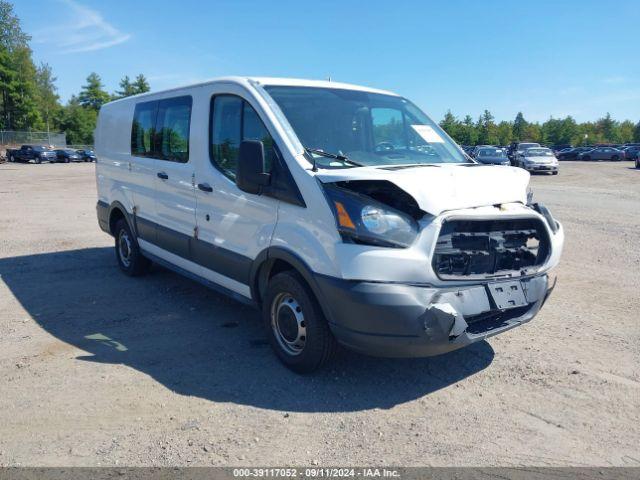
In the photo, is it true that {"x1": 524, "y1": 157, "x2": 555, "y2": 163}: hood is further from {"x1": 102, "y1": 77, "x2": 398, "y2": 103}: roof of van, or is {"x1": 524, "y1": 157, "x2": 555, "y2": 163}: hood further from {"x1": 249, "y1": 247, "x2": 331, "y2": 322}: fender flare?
{"x1": 249, "y1": 247, "x2": 331, "y2": 322}: fender flare

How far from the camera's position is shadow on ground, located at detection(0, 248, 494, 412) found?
383 centimetres

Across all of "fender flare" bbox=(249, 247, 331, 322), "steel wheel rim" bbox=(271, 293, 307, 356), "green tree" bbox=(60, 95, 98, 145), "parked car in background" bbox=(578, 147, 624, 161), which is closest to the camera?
"fender flare" bbox=(249, 247, 331, 322)

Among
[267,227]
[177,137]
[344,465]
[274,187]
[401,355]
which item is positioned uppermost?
[177,137]

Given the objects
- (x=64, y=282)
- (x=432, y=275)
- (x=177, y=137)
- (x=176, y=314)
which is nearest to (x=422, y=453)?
(x=432, y=275)

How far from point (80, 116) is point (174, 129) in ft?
285

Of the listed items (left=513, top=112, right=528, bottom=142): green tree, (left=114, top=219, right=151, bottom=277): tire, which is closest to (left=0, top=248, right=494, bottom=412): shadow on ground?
(left=114, top=219, right=151, bottom=277): tire

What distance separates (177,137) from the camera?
543 cm

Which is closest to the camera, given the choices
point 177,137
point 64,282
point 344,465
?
point 344,465

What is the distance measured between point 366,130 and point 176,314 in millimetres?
2737

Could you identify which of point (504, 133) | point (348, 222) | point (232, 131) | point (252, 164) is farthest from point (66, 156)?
point (504, 133)

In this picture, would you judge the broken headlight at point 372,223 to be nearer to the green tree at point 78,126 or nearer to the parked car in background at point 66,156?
the parked car in background at point 66,156

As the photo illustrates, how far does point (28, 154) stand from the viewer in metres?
50.3

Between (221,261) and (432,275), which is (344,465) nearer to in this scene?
(432,275)

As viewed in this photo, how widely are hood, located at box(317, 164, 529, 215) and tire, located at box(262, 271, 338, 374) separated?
0.86m
